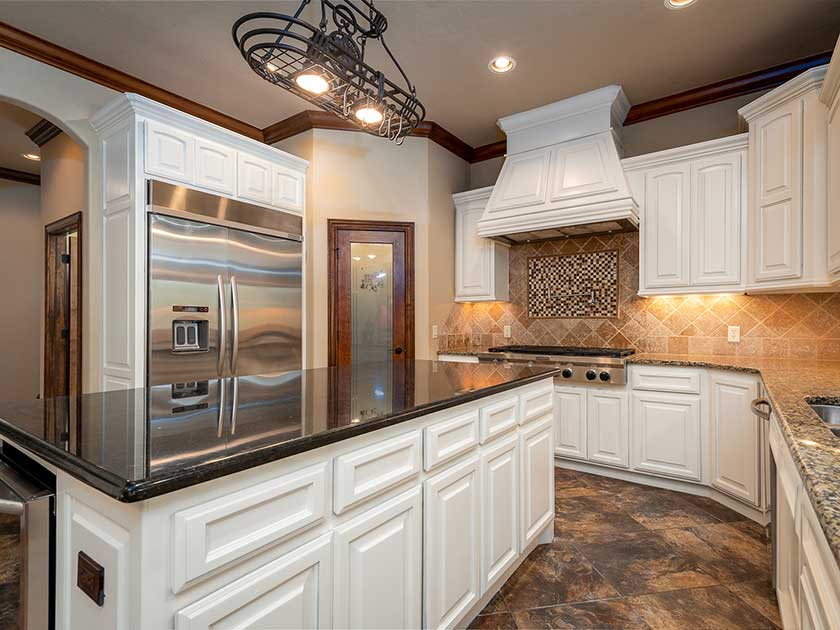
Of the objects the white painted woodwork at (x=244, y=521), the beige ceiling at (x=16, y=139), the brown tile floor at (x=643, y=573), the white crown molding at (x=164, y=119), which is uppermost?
the beige ceiling at (x=16, y=139)

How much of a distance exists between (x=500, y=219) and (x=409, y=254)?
2.84 feet

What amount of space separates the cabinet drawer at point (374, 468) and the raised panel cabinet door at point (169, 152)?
98.0 inches

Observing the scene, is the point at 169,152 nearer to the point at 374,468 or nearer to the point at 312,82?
the point at 312,82

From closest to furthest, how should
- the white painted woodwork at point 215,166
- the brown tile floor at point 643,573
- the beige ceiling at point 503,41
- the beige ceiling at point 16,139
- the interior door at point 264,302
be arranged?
the brown tile floor at point 643,573 < the beige ceiling at point 503,41 < the white painted woodwork at point 215,166 < the interior door at point 264,302 < the beige ceiling at point 16,139

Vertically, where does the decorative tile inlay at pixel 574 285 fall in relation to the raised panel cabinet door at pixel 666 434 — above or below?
above

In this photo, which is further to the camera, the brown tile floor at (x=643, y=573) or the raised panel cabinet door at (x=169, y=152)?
the raised panel cabinet door at (x=169, y=152)

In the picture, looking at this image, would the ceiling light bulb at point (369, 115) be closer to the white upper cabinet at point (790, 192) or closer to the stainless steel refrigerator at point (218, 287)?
the stainless steel refrigerator at point (218, 287)

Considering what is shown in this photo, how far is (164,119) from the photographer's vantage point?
9.35 ft

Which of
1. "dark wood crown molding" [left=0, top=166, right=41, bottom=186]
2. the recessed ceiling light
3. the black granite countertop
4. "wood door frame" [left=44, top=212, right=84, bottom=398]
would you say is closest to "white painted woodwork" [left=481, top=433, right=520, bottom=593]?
the black granite countertop

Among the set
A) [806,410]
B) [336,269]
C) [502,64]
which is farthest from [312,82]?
[336,269]

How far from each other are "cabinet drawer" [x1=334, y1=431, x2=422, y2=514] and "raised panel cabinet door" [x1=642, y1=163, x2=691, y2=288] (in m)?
2.77

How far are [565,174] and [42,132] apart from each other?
14.4 feet

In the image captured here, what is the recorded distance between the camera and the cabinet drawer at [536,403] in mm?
2092

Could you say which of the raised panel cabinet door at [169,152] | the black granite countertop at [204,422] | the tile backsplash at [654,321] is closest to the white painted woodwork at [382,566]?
the black granite countertop at [204,422]
